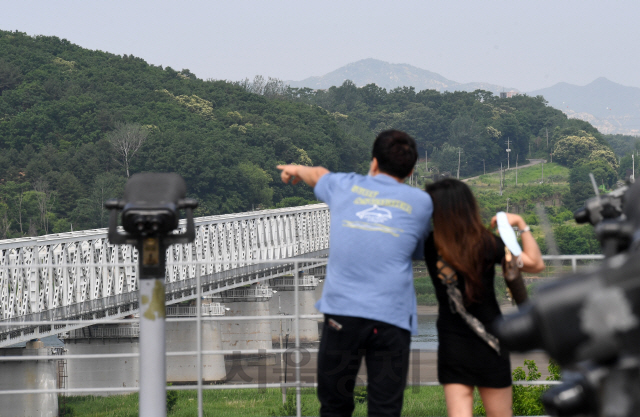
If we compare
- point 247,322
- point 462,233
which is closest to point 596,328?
point 462,233

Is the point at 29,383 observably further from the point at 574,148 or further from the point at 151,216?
the point at 574,148

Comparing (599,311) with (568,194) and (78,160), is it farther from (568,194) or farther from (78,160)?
(568,194)

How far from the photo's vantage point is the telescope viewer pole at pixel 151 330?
8.88ft

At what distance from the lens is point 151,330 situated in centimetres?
271

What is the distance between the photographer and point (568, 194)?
93.6 metres

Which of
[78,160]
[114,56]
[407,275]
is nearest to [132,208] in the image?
[407,275]

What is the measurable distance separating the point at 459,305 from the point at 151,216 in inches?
45.0

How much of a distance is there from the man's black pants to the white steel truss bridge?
12253mm

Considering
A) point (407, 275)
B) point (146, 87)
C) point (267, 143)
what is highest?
point (146, 87)

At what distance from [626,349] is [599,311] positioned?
0.22 feet

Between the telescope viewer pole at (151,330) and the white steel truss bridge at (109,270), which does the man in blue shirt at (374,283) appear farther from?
the white steel truss bridge at (109,270)

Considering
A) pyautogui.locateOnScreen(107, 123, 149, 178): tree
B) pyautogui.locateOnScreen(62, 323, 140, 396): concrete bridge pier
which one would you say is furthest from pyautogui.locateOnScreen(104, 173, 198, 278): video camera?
pyautogui.locateOnScreen(107, 123, 149, 178): tree

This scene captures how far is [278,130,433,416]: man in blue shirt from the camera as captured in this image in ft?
8.14

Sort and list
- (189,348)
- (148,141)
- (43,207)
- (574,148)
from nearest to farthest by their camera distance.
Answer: (189,348) → (43,207) → (148,141) → (574,148)
